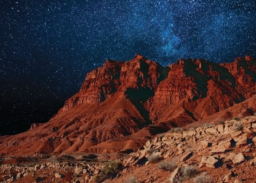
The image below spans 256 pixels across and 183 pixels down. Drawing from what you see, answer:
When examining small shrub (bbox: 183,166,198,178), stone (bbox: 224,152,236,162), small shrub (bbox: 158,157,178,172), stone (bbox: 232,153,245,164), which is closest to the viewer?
stone (bbox: 232,153,245,164)

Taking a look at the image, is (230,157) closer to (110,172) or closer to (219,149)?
(219,149)

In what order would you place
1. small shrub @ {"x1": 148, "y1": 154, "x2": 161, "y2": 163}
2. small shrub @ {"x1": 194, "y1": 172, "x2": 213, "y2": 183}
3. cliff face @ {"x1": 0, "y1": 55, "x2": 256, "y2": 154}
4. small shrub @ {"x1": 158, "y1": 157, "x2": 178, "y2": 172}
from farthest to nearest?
cliff face @ {"x1": 0, "y1": 55, "x2": 256, "y2": 154}, small shrub @ {"x1": 148, "y1": 154, "x2": 161, "y2": 163}, small shrub @ {"x1": 158, "y1": 157, "x2": 178, "y2": 172}, small shrub @ {"x1": 194, "y1": 172, "x2": 213, "y2": 183}

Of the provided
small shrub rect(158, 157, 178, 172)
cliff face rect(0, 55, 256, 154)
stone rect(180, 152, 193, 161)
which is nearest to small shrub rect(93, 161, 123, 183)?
small shrub rect(158, 157, 178, 172)

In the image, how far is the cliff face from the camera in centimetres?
12762

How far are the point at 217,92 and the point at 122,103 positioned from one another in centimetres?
4951

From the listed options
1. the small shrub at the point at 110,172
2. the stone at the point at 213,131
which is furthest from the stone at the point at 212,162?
the small shrub at the point at 110,172

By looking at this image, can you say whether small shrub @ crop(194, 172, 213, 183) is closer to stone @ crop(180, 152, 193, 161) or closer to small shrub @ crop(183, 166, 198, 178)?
small shrub @ crop(183, 166, 198, 178)

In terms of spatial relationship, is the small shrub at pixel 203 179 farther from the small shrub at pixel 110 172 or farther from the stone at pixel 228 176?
the small shrub at pixel 110 172

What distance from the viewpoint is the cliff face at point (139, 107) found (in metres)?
128

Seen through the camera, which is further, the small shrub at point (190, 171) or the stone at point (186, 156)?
the stone at point (186, 156)

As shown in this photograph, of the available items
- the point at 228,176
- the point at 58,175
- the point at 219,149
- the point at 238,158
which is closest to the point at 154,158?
the point at 219,149

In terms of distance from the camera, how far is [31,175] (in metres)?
24.0

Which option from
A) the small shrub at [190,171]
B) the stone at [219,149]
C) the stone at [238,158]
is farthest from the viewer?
the stone at [219,149]

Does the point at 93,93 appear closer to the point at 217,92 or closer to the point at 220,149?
the point at 217,92
